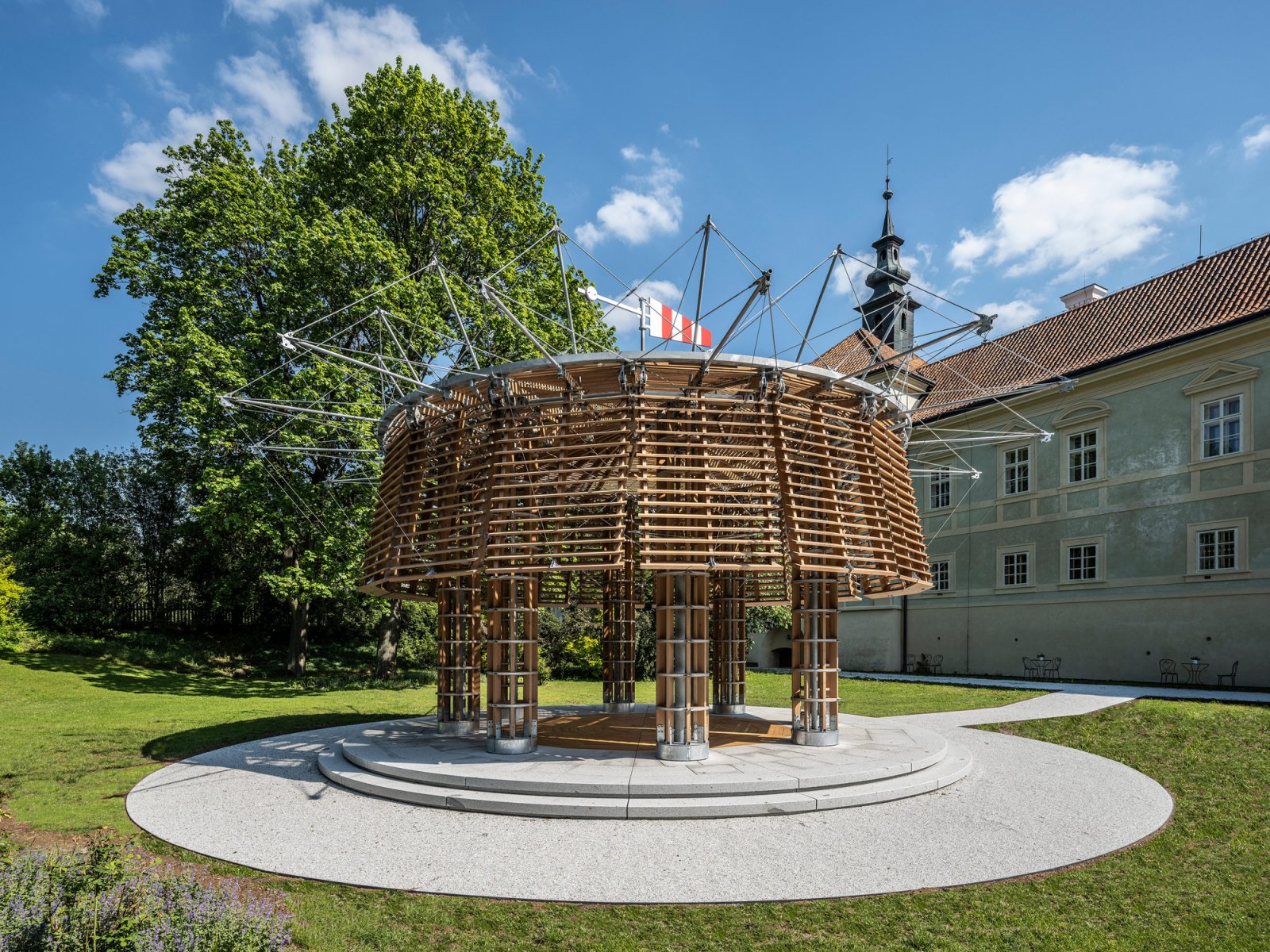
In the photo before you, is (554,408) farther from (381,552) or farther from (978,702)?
(978,702)

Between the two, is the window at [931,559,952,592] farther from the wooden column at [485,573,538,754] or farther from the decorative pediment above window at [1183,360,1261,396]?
the wooden column at [485,573,538,754]

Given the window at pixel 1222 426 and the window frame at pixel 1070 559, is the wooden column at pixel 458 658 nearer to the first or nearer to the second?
the window frame at pixel 1070 559

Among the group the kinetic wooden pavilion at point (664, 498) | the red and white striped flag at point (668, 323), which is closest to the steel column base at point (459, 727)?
the kinetic wooden pavilion at point (664, 498)

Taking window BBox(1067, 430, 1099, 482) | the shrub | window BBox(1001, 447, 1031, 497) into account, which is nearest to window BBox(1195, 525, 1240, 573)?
window BBox(1067, 430, 1099, 482)

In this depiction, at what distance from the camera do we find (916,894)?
24.0ft

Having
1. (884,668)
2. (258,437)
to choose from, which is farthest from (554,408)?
(884,668)

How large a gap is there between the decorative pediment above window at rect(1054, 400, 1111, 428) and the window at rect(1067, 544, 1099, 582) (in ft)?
15.7

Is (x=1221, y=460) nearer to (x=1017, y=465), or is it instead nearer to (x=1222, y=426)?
(x=1222, y=426)

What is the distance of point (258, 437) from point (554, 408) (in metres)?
15.8

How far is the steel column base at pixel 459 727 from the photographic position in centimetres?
1497

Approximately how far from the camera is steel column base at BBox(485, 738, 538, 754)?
12328mm

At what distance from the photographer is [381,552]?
46.1 feet

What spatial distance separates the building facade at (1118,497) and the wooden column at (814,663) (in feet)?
34.2

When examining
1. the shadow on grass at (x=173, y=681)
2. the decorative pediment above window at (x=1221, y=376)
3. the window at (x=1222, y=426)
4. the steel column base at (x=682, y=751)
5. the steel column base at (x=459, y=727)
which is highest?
the decorative pediment above window at (x=1221, y=376)
